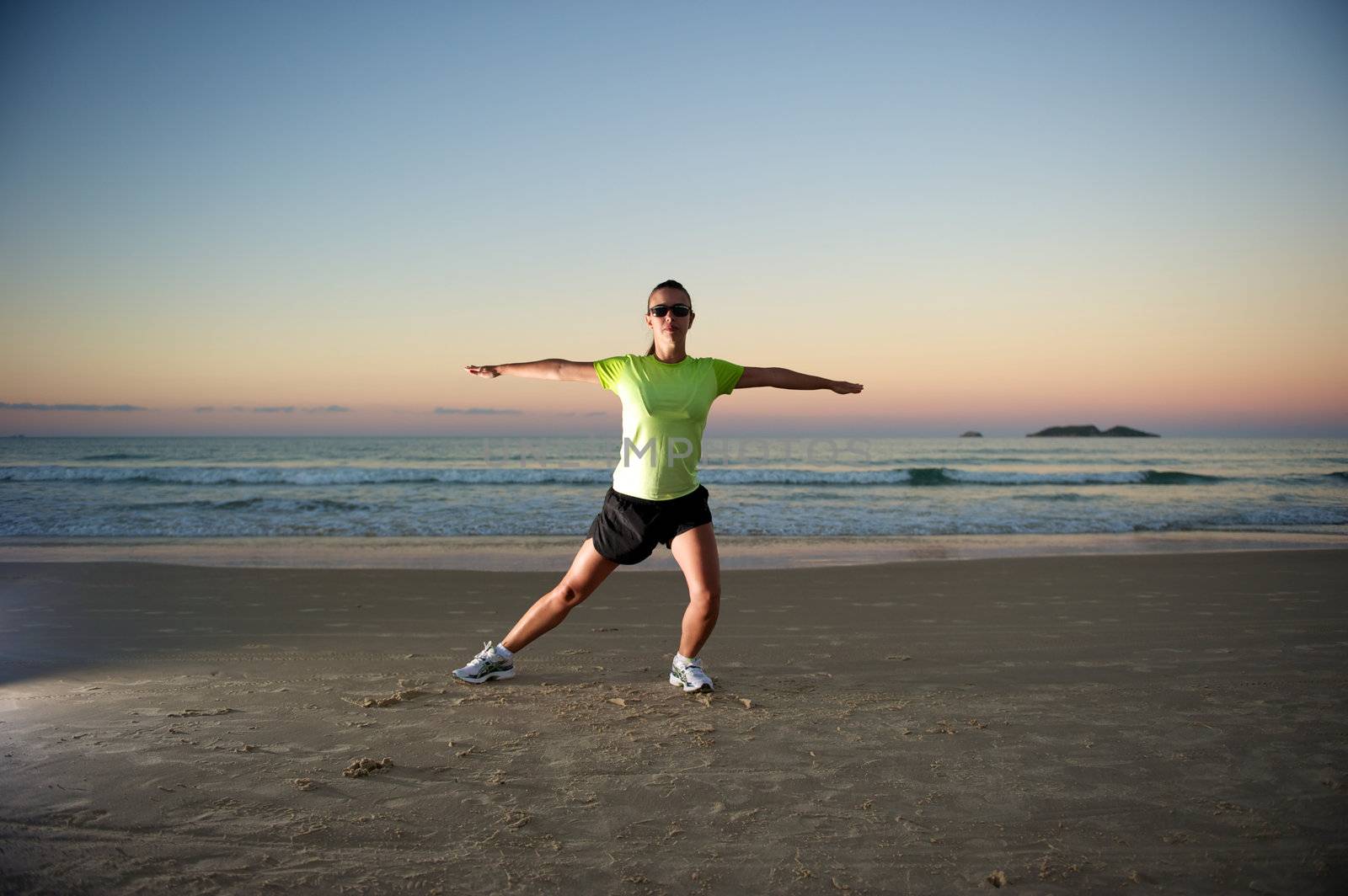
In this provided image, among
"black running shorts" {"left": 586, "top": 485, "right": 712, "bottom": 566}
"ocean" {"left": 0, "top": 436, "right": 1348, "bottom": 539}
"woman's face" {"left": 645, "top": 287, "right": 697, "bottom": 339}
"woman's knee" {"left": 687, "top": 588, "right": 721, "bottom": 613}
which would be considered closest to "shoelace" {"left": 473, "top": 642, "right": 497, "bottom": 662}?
"black running shorts" {"left": 586, "top": 485, "right": 712, "bottom": 566}

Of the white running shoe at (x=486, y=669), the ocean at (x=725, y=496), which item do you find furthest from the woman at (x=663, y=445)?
the ocean at (x=725, y=496)

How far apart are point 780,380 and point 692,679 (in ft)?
5.64

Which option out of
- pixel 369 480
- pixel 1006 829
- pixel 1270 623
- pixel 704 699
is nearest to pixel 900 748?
pixel 1006 829

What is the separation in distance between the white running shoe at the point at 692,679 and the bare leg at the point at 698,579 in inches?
2.8

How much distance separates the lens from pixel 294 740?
3.75m

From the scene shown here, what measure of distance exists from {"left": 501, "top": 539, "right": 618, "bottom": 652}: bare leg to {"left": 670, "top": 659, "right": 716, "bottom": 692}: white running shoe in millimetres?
679

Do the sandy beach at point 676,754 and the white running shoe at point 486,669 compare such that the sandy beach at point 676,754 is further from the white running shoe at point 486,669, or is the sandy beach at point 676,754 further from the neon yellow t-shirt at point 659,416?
the neon yellow t-shirt at point 659,416

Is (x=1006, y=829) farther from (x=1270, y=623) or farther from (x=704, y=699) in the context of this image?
(x=1270, y=623)

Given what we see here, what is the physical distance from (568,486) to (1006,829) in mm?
22746

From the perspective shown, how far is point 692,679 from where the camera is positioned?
4.60 meters

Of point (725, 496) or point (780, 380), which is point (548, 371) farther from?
point (725, 496)

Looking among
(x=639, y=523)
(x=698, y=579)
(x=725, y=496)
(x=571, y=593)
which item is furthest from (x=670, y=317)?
(x=725, y=496)

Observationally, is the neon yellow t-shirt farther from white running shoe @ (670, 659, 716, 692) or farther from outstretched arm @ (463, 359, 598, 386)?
white running shoe @ (670, 659, 716, 692)

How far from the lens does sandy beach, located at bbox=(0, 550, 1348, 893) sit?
2658mm
